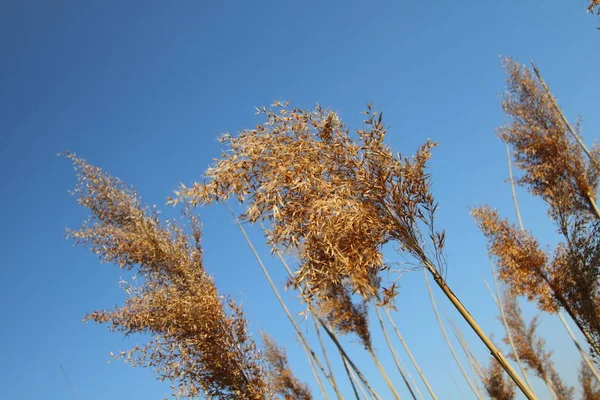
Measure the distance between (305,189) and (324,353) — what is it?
4647 mm

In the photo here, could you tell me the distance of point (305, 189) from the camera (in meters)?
2.46

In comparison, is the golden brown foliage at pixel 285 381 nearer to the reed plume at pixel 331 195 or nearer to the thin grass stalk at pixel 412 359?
the thin grass stalk at pixel 412 359

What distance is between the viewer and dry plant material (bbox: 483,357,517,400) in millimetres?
12492

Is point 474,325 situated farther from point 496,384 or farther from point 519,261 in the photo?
point 496,384

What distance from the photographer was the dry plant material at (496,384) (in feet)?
41.0

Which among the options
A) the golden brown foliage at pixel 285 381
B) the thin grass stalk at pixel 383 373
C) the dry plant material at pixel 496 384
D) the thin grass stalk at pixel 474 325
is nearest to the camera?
the thin grass stalk at pixel 474 325

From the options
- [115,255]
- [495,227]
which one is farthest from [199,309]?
[495,227]

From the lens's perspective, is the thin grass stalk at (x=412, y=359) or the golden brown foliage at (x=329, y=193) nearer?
the golden brown foliage at (x=329, y=193)

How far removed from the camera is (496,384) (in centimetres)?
1252

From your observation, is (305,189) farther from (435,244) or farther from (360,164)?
(435,244)

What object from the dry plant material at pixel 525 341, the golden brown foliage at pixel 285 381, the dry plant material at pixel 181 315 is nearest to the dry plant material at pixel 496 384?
the dry plant material at pixel 525 341

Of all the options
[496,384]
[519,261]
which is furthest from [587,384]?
→ [519,261]

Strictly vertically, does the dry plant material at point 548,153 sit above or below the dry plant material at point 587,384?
above

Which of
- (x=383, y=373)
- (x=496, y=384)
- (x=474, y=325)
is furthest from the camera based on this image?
(x=496, y=384)
